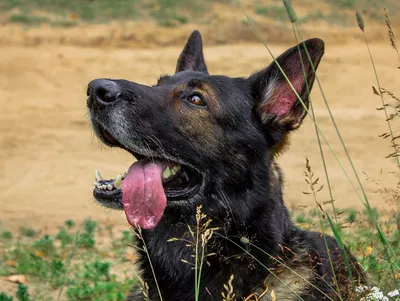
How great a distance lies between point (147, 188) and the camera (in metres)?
4.22

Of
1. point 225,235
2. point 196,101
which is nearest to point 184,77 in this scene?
point 196,101

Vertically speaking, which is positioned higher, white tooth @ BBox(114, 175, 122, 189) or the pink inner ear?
the pink inner ear

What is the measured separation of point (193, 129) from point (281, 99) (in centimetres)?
55

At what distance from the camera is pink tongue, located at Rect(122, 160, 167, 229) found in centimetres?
417

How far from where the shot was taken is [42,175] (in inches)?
410

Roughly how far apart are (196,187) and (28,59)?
1243 cm

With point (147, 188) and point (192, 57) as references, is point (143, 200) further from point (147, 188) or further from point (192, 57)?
point (192, 57)

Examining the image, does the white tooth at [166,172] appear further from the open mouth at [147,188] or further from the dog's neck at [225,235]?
the dog's neck at [225,235]

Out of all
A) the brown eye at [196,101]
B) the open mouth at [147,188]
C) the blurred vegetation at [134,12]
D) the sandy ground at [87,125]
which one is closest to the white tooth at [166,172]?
the open mouth at [147,188]

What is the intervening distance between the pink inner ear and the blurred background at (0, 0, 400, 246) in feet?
12.5

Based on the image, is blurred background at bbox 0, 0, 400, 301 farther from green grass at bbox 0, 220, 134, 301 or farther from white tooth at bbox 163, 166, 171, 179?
white tooth at bbox 163, 166, 171, 179

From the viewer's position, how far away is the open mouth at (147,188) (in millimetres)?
4180

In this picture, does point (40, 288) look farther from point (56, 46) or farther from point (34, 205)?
point (56, 46)

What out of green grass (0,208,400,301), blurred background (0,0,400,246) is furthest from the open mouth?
blurred background (0,0,400,246)
